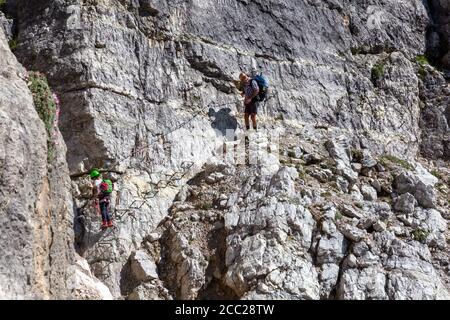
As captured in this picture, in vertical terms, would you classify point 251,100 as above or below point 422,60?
below

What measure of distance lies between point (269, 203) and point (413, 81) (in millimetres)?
11414

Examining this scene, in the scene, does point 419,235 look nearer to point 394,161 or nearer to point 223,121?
point 394,161

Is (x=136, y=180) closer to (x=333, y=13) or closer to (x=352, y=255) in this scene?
(x=352, y=255)

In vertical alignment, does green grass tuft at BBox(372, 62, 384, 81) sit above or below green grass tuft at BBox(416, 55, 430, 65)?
below

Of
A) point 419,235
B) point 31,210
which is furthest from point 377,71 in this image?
point 31,210

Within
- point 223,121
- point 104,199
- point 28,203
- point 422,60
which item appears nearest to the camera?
point 28,203

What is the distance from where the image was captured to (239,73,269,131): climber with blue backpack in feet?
77.5

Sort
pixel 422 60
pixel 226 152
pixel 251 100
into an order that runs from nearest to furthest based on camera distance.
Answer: pixel 226 152, pixel 251 100, pixel 422 60

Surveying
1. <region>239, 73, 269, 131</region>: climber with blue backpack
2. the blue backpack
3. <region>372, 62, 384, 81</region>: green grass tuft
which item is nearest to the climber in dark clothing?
<region>239, 73, 269, 131</region>: climber with blue backpack

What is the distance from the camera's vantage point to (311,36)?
28.0 m

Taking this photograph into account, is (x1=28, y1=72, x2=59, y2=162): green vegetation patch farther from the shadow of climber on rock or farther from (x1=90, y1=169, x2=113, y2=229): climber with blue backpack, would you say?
the shadow of climber on rock

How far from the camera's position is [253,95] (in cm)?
2355

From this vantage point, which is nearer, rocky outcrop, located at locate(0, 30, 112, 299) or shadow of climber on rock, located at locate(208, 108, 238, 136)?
rocky outcrop, located at locate(0, 30, 112, 299)

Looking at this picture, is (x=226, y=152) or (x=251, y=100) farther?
(x=251, y=100)
